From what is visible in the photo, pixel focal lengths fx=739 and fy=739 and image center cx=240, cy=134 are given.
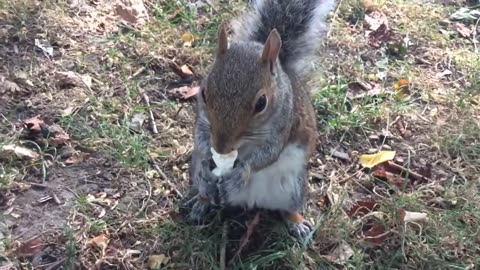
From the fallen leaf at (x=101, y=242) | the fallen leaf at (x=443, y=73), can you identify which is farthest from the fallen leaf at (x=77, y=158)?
the fallen leaf at (x=443, y=73)

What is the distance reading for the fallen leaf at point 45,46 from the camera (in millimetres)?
3045

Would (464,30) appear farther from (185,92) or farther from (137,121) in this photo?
(137,121)

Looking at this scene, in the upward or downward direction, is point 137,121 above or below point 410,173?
above

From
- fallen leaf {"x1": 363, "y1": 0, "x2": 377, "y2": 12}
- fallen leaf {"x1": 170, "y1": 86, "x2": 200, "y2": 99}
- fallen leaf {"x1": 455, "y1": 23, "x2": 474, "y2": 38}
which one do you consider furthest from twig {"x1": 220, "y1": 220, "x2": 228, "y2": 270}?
fallen leaf {"x1": 455, "y1": 23, "x2": 474, "y2": 38}

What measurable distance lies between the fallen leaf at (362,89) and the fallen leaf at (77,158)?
3.58ft

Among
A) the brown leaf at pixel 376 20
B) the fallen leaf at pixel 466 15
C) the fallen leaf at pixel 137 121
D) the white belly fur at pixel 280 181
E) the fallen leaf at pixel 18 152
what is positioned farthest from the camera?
the fallen leaf at pixel 466 15

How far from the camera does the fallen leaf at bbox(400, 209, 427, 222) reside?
245 cm

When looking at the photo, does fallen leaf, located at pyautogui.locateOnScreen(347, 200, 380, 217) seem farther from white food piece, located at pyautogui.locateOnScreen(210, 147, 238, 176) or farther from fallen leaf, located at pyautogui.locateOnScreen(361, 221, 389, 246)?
white food piece, located at pyautogui.locateOnScreen(210, 147, 238, 176)

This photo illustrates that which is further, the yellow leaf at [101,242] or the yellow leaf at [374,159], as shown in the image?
the yellow leaf at [374,159]

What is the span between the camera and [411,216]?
246 centimetres

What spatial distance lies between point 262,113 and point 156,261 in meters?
0.62

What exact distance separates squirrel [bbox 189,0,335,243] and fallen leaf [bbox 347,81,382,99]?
1.89ft

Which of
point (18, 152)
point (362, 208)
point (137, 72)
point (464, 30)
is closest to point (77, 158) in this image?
point (18, 152)

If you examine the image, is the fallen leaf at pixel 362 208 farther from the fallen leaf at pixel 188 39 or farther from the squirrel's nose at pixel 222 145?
the fallen leaf at pixel 188 39
